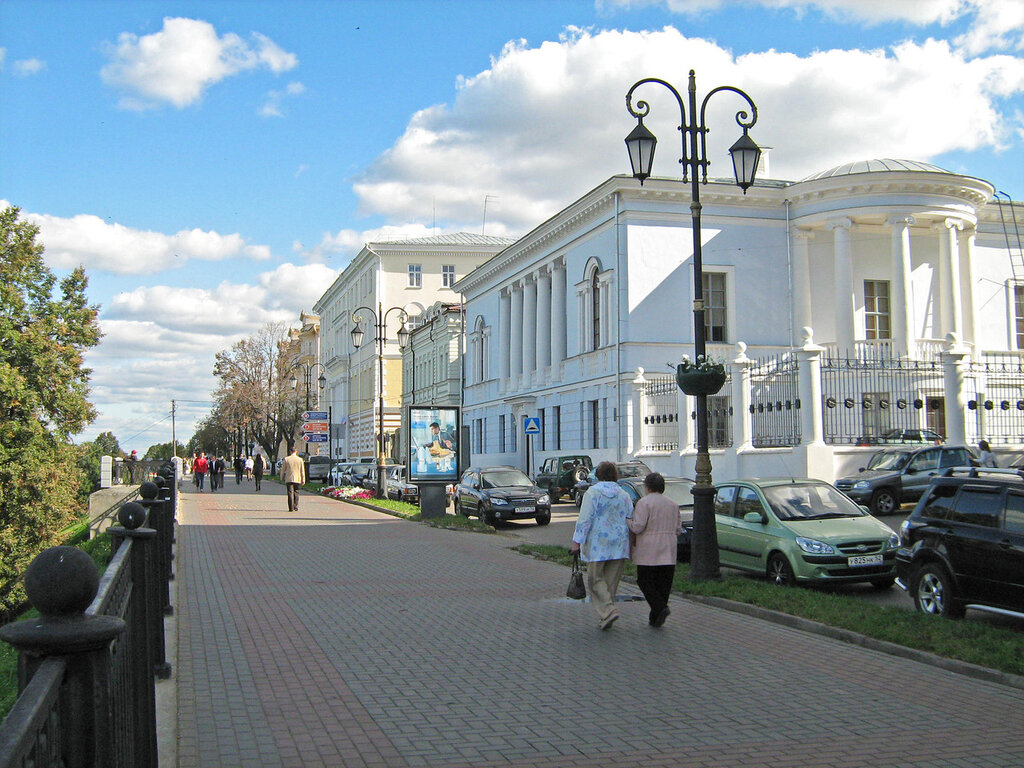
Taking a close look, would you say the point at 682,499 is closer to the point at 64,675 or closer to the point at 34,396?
the point at 64,675

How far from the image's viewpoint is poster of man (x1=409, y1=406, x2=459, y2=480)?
30266 mm

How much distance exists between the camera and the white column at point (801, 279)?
142 feet

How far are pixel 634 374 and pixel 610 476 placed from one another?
29.1 metres

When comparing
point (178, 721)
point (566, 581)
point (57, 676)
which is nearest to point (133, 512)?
point (178, 721)

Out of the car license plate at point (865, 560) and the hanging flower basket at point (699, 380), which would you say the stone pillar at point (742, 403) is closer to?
the hanging flower basket at point (699, 380)

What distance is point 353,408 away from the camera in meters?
95.5

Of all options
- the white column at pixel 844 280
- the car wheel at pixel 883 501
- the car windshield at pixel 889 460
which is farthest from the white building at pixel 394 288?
the car wheel at pixel 883 501

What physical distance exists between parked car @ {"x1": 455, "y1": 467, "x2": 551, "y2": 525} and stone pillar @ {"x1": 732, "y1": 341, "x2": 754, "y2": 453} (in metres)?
5.77

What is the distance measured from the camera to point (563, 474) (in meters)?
35.7

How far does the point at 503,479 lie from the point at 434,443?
3315 mm

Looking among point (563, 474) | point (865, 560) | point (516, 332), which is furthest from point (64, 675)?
point (516, 332)

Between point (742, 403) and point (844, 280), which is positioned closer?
point (742, 403)

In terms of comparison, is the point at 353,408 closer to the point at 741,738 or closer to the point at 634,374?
the point at 634,374

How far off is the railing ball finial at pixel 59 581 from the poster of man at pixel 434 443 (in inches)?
1078
